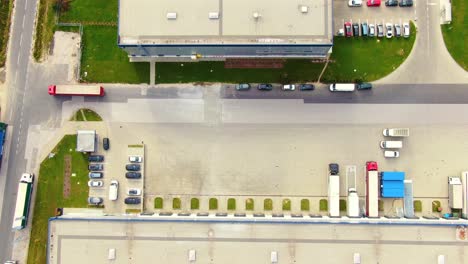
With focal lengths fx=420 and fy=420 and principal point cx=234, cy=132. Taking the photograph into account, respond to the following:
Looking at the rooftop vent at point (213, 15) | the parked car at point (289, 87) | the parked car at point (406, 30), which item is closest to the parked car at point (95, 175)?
the rooftop vent at point (213, 15)

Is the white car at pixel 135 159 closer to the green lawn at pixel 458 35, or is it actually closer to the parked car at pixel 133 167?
the parked car at pixel 133 167

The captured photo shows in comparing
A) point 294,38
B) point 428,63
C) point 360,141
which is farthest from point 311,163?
point 428,63

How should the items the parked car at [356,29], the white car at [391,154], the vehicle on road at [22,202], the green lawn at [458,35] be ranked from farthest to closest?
the parked car at [356,29] < the green lawn at [458,35] < the vehicle on road at [22,202] < the white car at [391,154]

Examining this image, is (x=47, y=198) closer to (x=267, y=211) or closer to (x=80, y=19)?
(x=80, y=19)

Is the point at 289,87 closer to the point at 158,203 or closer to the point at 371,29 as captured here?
the point at 371,29

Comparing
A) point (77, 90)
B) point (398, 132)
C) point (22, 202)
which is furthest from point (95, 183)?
point (398, 132)

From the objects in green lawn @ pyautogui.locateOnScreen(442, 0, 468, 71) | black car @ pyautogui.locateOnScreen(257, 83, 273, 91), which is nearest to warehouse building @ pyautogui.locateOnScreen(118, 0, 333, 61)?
black car @ pyautogui.locateOnScreen(257, 83, 273, 91)

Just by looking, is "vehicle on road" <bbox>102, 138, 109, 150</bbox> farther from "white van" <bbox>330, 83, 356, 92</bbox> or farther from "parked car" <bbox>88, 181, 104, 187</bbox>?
"white van" <bbox>330, 83, 356, 92</bbox>
